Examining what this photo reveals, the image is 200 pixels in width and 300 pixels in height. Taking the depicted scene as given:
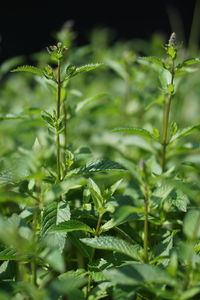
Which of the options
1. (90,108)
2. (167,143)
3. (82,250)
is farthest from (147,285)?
(90,108)

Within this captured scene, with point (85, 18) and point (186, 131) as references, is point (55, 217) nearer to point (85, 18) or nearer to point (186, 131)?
point (186, 131)

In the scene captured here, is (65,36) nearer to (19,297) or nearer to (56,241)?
(56,241)

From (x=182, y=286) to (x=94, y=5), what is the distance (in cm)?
593

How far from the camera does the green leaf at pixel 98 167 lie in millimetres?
1261

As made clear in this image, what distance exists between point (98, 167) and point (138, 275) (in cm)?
42

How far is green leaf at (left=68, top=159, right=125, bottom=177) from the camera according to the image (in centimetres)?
126

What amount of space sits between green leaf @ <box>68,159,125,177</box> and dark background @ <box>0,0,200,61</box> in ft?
14.3

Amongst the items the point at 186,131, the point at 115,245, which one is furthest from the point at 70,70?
the point at 115,245

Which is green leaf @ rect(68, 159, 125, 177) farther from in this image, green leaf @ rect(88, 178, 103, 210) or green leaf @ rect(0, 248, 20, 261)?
green leaf @ rect(0, 248, 20, 261)

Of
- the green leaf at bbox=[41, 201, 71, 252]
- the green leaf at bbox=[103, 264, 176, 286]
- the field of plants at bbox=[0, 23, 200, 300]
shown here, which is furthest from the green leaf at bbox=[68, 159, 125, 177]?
the green leaf at bbox=[103, 264, 176, 286]

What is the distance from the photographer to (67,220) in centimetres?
118

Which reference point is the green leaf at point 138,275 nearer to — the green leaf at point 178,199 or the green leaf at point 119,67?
the green leaf at point 178,199

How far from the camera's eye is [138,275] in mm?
961

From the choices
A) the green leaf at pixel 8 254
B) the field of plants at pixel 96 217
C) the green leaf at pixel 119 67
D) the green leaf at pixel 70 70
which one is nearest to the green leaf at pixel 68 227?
the field of plants at pixel 96 217
